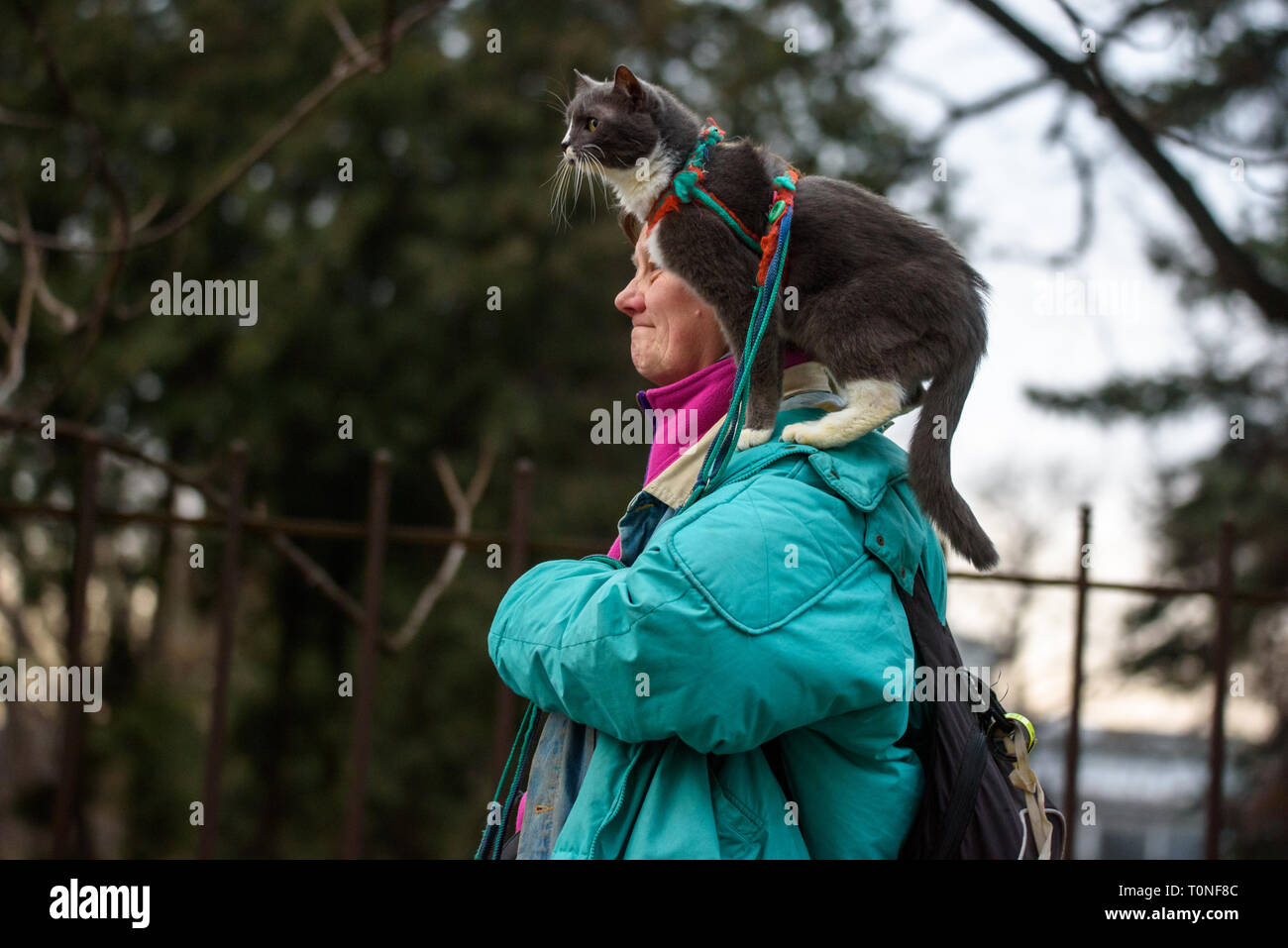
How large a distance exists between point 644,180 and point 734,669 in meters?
1.11

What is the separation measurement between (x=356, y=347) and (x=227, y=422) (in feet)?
3.82

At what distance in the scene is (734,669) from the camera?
1.38 metres

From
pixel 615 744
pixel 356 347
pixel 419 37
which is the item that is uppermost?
pixel 419 37

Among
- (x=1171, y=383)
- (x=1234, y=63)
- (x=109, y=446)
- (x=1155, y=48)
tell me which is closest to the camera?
(x=1155, y=48)

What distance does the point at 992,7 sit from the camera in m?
3.16

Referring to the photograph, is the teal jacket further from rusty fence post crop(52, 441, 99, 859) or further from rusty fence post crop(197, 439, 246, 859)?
rusty fence post crop(52, 441, 99, 859)

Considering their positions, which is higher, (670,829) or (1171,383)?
(1171,383)

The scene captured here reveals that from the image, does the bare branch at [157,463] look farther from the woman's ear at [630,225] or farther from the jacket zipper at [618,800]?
the jacket zipper at [618,800]

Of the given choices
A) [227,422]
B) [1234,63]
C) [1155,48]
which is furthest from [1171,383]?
[227,422]

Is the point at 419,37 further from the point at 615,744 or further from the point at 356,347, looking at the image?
the point at 615,744

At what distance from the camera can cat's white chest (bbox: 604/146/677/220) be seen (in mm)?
2145

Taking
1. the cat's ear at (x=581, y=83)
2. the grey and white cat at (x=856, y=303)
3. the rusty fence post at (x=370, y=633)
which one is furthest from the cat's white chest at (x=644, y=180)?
A: the rusty fence post at (x=370, y=633)

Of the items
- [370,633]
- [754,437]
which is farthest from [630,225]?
[370,633]

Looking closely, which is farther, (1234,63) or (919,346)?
(1234,63)
